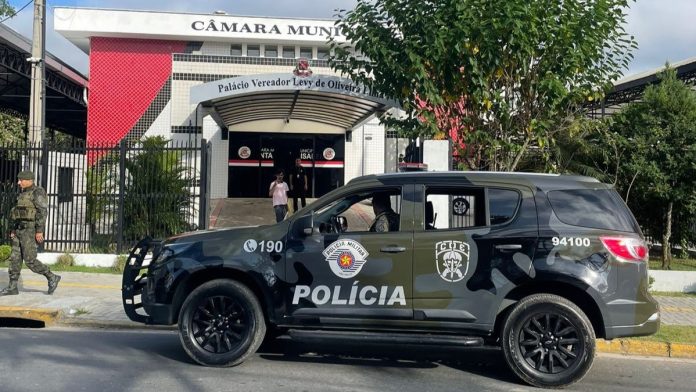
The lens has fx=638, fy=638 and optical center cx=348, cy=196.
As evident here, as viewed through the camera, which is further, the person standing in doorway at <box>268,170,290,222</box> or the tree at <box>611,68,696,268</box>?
the person standing in doorway at <box>268,170,290,222</box>

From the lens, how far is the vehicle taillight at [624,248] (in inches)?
224

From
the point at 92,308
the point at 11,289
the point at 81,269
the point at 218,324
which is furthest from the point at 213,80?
the point at 218,324

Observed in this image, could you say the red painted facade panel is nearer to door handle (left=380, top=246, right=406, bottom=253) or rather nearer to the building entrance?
the building entrance

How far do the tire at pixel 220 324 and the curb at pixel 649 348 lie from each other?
4101mm

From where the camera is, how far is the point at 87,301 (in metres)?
9.35

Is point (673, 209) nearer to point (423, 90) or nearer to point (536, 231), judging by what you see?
point (423, 90)

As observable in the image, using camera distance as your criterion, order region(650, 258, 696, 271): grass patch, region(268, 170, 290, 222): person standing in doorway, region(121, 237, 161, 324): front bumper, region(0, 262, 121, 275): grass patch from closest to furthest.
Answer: region(121, 237, 161, 324): front bumper, region(0, 262, 121, 275): grass patch, region(650, 258, 696, 271): grass patch, region(268, 170, 290, 222): person standing in doorway

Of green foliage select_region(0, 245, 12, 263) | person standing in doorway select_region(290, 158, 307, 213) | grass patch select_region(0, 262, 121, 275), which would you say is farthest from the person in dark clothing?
person standing in doorway select_region(290, 158, 307, 213)

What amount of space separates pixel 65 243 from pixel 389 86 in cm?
742

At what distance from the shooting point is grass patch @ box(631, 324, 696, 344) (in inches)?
292

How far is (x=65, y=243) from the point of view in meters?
13.1

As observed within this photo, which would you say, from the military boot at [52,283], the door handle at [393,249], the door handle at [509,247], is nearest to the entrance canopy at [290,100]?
the military boot at [52,283]

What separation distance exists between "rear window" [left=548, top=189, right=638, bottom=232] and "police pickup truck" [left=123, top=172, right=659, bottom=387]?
0.4 inches

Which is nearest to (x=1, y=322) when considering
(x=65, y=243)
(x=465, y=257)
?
(x=65, y=243)
